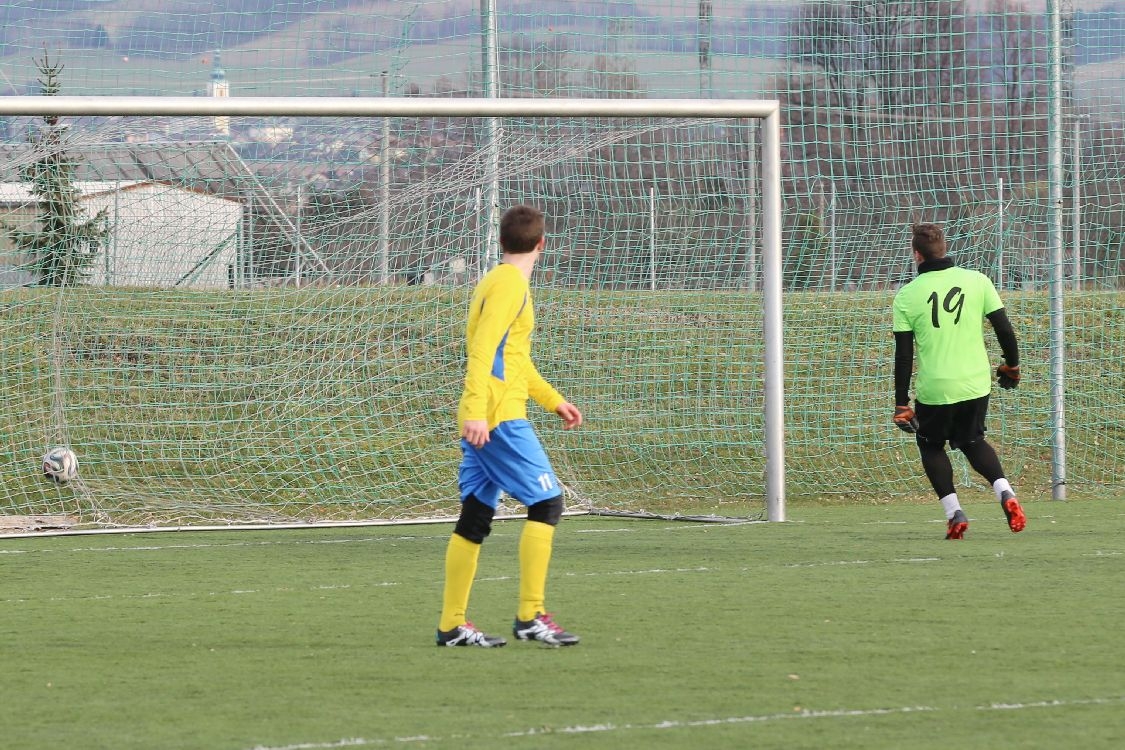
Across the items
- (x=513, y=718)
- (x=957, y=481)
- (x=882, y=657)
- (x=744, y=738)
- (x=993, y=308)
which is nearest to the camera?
(x=744, y=738)

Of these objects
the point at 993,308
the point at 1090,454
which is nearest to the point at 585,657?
the point at 993,308

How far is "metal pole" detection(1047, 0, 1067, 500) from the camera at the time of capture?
12477 millimetres

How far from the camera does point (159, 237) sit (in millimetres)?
12070

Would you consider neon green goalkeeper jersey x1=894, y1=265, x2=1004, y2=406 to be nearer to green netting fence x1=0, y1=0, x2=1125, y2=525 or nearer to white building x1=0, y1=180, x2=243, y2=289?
green netting fence x1=0, y1=0, x2=1125, y2=525

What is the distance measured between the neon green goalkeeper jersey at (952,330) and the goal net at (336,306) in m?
2.10

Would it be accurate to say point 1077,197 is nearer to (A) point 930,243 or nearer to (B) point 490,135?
(A) point 930,243

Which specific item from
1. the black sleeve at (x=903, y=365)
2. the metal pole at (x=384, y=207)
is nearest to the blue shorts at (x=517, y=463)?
the black sleeve at (x=903, y=365)

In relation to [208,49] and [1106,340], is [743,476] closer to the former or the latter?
[1106,340]

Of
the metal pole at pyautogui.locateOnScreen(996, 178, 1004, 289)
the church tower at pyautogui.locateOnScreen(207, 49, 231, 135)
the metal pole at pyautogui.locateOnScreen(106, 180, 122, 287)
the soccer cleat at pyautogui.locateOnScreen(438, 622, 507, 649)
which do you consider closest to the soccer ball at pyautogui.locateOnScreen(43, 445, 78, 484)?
the metal pole at pyautogui.locateOnScreen(106, 180, 122, 287)

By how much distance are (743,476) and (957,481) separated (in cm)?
185

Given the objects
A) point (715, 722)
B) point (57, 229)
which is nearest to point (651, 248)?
point (57, 229)

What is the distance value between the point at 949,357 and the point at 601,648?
4006 mm

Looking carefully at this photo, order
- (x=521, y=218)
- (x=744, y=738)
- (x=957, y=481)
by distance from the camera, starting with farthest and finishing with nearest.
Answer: (x=957, y=481), (x=521, y=218), (x=744, y=738)

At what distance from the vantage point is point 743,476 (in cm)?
1283
